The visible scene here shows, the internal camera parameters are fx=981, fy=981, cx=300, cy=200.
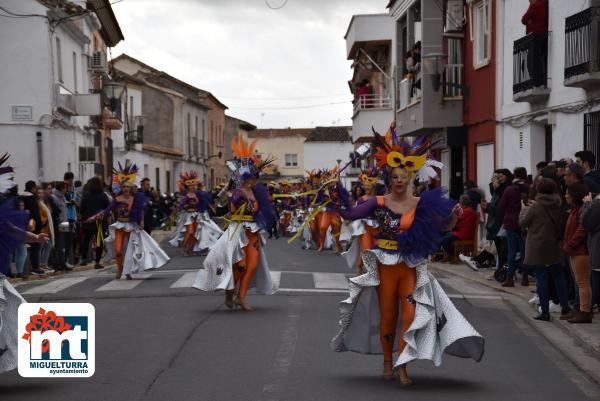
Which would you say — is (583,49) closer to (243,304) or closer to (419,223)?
(243,304)

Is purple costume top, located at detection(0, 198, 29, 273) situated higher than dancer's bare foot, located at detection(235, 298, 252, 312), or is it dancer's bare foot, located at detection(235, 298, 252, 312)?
purple costume top, located at detection(0, 198, 29, 273)

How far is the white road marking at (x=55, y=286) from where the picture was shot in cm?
1588

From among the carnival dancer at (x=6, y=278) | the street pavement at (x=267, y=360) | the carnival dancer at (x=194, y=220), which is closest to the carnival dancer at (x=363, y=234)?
the street pavement at (x=267, y=360)

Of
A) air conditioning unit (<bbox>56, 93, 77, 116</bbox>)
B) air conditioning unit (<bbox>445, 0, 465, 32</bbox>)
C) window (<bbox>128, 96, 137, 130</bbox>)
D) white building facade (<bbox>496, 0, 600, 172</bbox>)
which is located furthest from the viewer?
window (<bbox>128, 96, 137, 130</bbox>)

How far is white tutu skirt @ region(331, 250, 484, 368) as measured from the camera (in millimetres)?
8211

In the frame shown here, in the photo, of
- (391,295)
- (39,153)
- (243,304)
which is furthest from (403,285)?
(39,153)

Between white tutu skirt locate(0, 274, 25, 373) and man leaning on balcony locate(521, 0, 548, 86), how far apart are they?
14.9 m

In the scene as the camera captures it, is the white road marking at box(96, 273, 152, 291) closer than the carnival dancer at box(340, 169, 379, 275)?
Yes

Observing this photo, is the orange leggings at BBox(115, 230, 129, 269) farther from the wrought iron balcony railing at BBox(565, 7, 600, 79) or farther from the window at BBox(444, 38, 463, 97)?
the window at BBox(444, 38, 463, 97)

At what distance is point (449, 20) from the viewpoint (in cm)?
2783

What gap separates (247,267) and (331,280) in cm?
425

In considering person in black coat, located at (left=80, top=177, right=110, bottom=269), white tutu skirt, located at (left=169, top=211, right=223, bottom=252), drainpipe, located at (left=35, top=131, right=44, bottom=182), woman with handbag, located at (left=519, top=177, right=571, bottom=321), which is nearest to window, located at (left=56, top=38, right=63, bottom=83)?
drainpipe, located at (left=35, top=131, right=44, bottom=182)

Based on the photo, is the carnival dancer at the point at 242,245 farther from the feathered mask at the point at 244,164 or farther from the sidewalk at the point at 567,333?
the sidewalk at the point at 567,333

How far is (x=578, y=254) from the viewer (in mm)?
12000
